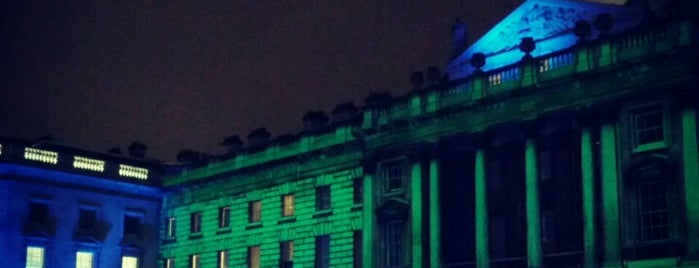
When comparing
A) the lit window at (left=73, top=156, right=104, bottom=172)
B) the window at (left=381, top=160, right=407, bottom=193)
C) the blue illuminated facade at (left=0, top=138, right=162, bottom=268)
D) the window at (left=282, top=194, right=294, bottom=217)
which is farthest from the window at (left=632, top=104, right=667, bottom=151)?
the lit window at (left=73, top=156, right=104, bottom=172)

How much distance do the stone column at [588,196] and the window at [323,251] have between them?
14.2 m

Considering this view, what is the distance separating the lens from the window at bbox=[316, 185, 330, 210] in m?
44.6

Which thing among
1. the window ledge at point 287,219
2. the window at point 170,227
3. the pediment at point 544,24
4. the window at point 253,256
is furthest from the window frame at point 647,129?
the window at point 170,227

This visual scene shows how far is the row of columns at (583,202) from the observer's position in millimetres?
30672

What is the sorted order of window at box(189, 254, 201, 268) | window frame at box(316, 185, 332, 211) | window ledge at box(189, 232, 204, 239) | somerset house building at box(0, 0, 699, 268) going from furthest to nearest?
1. window at box(189, 254, 201, 268)
2. window ledge at box(189, 232, 204, 239)
3. window frame at box(316, 185, 332, 211)
4. somerset house building at box(0, 0, 699, 268)

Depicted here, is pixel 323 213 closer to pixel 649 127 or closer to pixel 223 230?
pixel 223 230

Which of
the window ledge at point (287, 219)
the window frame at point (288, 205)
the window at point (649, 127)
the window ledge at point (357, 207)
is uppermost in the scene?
the window at point (649, 127)

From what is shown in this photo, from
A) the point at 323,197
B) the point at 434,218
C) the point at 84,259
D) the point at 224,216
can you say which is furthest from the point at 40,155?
the point at 434,218

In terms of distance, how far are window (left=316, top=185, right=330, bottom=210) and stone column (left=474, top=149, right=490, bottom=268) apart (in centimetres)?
952

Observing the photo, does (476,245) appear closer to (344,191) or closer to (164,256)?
(344,191)

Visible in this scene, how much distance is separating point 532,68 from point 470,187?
5.74 meters

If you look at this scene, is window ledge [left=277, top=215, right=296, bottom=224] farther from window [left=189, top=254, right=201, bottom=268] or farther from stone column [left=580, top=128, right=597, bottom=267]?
stone column [left=580, top=128, right=597, bottom=267]

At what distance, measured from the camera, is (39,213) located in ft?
161

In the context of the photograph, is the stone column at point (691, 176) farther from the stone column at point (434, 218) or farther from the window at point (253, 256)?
the window at point (253, 256)
